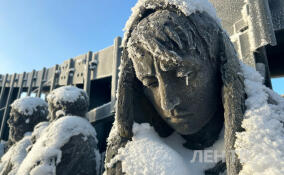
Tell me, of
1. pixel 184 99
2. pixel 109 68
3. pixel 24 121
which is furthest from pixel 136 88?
pixel 109 68

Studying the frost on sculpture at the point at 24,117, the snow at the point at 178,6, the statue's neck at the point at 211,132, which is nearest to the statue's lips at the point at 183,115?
the statue's neck at the point at 211,132

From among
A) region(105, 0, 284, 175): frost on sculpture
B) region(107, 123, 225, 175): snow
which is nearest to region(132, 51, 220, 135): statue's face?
region(105, 0, 284, 175): frost on sculpture

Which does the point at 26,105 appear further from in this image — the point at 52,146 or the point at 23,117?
the point at 52,146

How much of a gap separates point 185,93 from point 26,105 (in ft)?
9.52

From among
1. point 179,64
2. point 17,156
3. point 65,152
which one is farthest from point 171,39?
point 17,156

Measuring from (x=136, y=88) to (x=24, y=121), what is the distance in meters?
2.68

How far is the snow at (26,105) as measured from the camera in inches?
131

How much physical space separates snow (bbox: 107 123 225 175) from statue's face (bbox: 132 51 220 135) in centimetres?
12

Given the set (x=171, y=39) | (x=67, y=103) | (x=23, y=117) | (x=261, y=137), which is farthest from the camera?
(x=23, y=117)

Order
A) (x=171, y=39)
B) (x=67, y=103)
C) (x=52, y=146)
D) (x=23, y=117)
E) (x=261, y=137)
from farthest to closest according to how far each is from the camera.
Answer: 1. (x=23, y=117)
2. (x=67, y=103)
3. (x=52, y=146)
4. (x=171, y=39)
5. (x=261, y=137)

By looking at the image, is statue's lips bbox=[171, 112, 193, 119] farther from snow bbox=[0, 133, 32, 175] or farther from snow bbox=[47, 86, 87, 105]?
snow bbox=[0, 133, 32, 175]

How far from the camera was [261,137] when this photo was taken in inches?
35.2

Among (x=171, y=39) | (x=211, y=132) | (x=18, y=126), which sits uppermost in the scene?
(x=18, y=126)

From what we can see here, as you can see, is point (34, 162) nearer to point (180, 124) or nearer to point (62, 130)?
point (62, 130)
